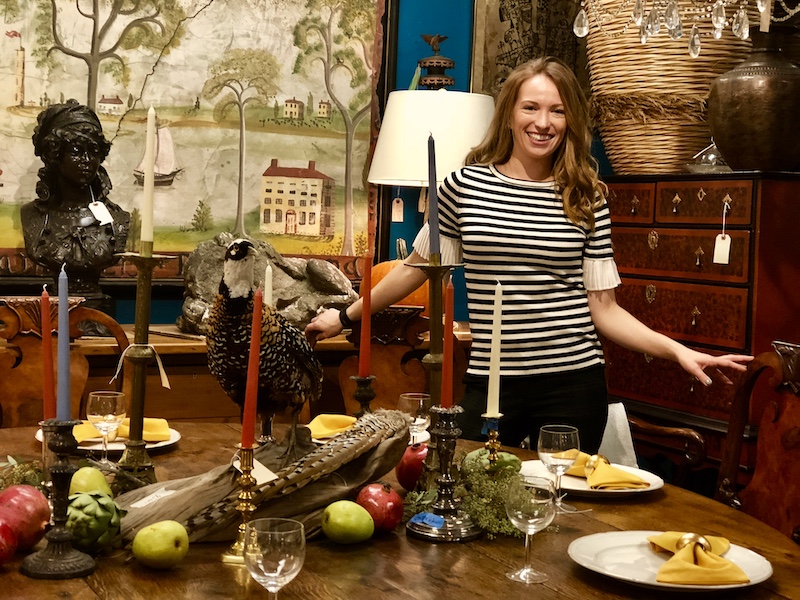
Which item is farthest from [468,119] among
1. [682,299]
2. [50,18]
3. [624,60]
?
[50,18]

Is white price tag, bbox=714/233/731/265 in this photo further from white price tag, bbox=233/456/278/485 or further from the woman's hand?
white price tag, bbox=233/456/278/485

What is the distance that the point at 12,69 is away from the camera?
11.1 ft

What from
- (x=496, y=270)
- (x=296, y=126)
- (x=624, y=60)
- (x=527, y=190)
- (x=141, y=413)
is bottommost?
(x=141, y=413)

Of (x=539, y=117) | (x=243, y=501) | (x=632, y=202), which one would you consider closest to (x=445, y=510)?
(x=243, y=501)

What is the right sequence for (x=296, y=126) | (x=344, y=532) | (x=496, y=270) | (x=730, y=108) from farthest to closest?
(x=296, y=126) < (x=730, y=108) < (x=496, y=270) < (x=344, y=532)

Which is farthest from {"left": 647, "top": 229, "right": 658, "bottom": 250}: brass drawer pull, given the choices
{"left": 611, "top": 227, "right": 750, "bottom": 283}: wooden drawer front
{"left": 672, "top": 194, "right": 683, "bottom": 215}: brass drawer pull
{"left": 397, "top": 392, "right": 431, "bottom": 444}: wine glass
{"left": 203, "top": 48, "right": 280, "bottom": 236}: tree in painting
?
{"left": 397, "top": 392, "right": 431, "bottom": 444}: wine glass

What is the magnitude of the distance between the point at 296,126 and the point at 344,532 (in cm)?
258

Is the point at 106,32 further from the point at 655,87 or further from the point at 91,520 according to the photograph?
→ the point at 91,520

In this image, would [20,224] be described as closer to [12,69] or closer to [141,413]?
[12,69]

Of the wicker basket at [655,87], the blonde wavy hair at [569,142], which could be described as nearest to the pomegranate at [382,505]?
the blonde wavy hair at [569,142]

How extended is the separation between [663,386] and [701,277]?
1.36 ft

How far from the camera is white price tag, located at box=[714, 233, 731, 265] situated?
3352 millimetres

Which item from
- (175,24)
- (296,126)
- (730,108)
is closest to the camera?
(730,108)

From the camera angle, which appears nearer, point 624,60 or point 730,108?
point 730,108
